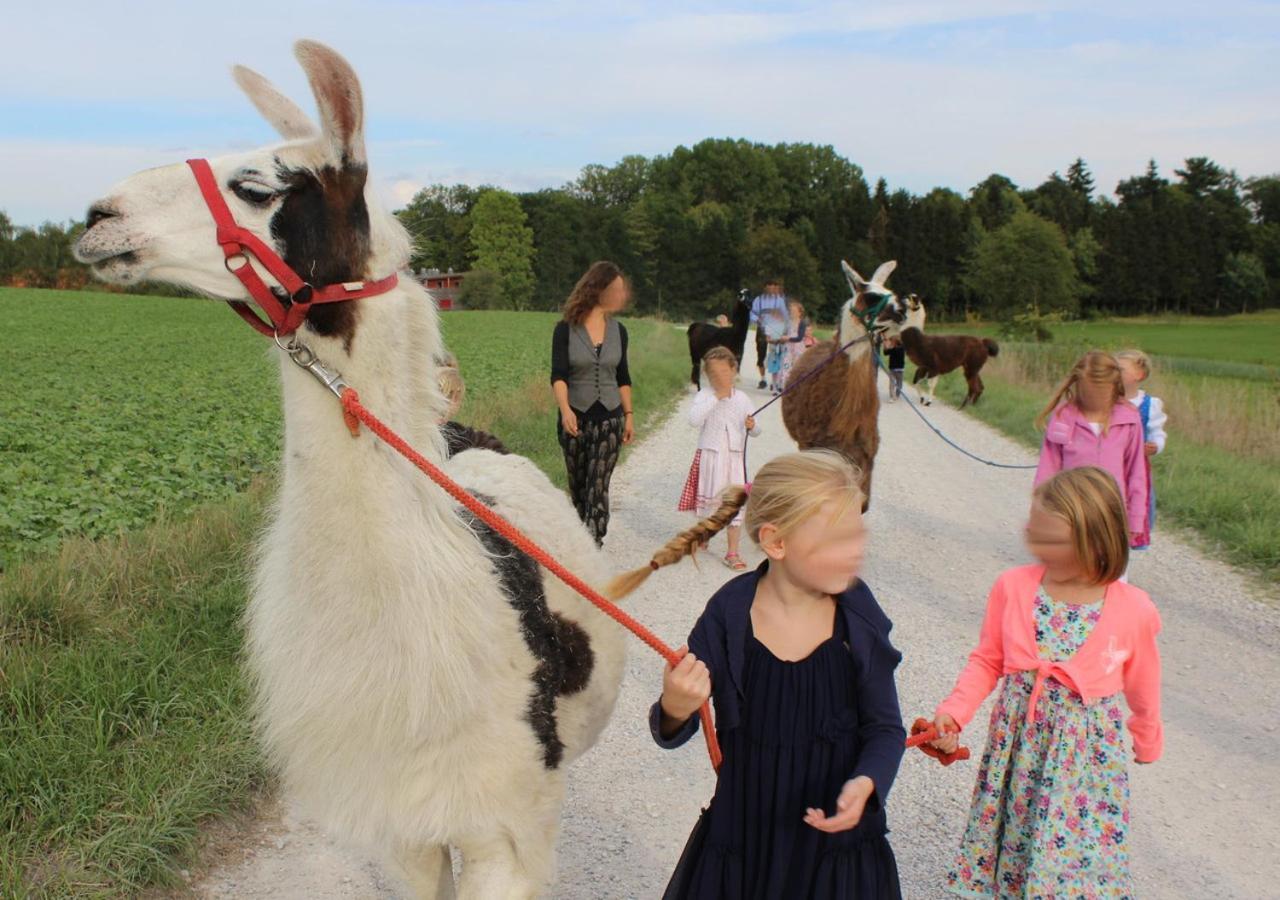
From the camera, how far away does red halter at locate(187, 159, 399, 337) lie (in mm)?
2170

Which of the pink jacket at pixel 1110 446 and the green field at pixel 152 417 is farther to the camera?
the green field at pixel 152 417

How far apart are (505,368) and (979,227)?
50.5 m

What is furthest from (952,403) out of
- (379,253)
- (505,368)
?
(379,253)

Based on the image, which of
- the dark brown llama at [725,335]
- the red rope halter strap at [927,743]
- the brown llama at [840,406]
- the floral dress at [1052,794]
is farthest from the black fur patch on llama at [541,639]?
the dark brown llama at [725,335]

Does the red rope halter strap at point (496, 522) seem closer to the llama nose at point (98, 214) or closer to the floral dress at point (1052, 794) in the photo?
the llama nose at point (98, 214)

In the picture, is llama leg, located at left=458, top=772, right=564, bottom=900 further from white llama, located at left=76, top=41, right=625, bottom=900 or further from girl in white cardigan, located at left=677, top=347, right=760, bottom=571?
girl in white cardigan, located at left=677, top=347, right=760, bottom=571

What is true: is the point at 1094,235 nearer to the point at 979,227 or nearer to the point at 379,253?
the point at 979,227

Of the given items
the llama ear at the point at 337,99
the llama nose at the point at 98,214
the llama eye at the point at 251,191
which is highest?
the llama ear at the point at 337,99

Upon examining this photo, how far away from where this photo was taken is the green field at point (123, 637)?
319 centimetres

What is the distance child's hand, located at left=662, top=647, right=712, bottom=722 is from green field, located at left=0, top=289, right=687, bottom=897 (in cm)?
134

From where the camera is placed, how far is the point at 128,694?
3.80 metres

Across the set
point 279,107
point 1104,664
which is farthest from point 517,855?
point 279,107

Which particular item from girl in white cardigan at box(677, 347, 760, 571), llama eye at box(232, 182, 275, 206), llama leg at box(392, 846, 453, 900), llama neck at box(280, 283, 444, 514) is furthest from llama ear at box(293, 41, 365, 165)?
girl in white cardigan at box(677, 347, 760, 571)

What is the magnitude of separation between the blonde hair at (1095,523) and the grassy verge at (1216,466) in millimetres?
5107
